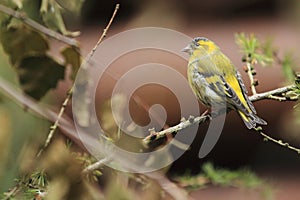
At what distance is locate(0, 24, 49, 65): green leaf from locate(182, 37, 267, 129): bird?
14cm

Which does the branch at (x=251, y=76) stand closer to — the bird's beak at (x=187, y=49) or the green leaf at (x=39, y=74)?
the bird's beak at (x=187, y=49)

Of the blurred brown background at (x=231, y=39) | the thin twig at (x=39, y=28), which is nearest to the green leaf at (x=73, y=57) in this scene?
the thin twig at (x=39, y=28)

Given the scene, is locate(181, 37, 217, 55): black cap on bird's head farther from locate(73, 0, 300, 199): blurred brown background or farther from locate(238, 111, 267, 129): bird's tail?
locate(73, 0, 300, 199): blurred brown background

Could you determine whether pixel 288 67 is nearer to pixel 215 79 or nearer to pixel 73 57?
pixel 215 79

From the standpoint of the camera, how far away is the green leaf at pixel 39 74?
672 millimetres

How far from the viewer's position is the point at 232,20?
5.43 ft

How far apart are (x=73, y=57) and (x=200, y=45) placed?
4.8 inches

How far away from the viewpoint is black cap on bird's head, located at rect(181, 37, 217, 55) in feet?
2.10

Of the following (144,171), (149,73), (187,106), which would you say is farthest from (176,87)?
(144,171)

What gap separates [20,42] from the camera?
680 millimetres

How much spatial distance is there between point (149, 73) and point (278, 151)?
0.41 meters

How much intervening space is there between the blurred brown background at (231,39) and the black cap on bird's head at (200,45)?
1.95 feet

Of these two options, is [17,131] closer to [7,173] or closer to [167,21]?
[7,173]

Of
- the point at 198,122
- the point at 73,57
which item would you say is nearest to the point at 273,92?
the point at 198,122
